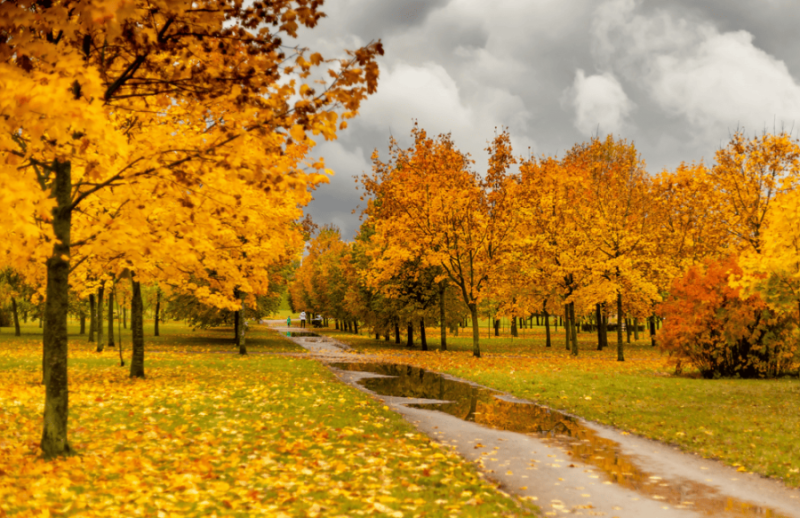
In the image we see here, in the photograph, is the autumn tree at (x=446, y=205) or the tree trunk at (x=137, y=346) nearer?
the tree trunk at (x=137, y=346)

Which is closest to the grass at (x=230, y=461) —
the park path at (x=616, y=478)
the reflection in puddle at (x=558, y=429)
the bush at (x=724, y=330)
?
the park path at (x=616, y=478)

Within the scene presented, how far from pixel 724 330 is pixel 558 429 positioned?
1084 cm

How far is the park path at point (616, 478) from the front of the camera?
5.70 meters

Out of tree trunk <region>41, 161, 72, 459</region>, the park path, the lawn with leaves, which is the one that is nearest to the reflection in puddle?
the park path

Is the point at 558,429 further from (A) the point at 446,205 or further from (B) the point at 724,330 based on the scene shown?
(A) the point at 446,205

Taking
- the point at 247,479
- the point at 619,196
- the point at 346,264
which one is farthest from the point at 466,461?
the point at 346,264

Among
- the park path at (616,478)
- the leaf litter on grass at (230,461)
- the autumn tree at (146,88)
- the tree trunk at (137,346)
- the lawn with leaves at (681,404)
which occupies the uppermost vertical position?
the autumn tree at (146,88)

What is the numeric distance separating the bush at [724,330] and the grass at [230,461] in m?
12.0

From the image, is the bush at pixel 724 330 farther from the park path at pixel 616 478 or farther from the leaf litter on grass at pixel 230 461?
the leaf litter on grass at pixel 230 461

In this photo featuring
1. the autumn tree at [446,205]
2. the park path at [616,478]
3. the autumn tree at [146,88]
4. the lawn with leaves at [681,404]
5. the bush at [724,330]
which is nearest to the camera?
the autumn tree at [146,88]

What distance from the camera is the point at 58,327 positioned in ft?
22.5

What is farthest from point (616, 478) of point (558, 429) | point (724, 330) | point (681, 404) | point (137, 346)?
point (137, 346)

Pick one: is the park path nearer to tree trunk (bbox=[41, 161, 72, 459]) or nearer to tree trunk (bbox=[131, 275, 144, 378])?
tree trunk (bbox=[41, 161, 72, 459])

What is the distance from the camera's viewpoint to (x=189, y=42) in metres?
6.24
